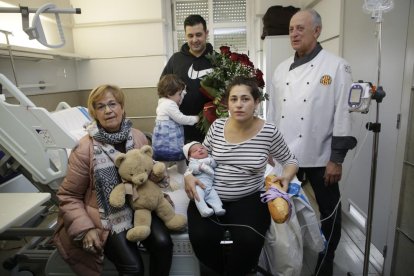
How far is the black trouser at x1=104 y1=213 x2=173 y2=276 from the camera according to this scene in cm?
133

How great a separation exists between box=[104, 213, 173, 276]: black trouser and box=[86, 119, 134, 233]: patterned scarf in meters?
0.06

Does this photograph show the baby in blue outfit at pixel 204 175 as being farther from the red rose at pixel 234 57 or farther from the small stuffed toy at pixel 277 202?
the red rose at pixel 234 57

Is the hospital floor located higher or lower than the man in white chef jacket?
lower

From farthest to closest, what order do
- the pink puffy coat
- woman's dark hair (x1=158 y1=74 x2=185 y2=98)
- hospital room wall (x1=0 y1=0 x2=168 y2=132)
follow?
hospital room wall (x1=0 y1=0 x2=168 y2=132)
woman's dark hair (x1=158 y1=74 x2=185 y2=98)
the pink puffy coat

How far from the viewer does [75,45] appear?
13.4 ft

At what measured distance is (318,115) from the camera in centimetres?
167

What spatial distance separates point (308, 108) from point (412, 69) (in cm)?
55

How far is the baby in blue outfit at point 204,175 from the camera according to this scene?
140 cm

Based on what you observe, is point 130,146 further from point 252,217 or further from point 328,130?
point 328,130

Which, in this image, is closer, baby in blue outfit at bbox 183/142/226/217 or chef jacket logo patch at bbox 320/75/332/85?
baby in blue outfit at bbox 183/142/226/217

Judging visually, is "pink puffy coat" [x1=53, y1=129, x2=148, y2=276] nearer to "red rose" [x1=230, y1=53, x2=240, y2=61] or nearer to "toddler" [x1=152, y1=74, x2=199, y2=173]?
"toddler" [x1=152, y1=74, x2=199, y2=173]

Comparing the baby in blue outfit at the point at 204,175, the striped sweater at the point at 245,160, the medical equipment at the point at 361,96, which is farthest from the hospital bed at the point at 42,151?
the medical equipment at the point at 361,96

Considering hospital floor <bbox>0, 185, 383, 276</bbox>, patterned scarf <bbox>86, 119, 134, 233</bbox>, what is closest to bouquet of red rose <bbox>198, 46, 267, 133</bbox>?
patterned scarf <bbox>86, 119, 134, 233</bbox>

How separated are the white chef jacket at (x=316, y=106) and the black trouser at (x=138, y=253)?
3.07 feet
